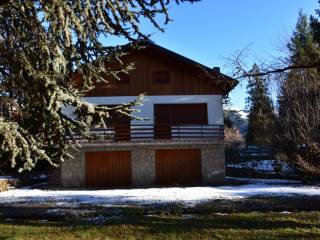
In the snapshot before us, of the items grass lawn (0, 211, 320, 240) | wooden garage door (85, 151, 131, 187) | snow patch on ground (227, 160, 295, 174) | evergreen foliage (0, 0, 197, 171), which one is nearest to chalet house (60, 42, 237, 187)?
wooden garage door (85, 151, 131, 187)

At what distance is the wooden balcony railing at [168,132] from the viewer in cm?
2592

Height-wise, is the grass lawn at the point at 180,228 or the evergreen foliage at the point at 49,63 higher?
the evergreen foliage at the point at 49,63

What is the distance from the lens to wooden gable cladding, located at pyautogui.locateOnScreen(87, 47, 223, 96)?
26922 mm

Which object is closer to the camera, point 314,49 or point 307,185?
point 314,49

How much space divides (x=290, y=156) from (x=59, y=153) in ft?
50.9

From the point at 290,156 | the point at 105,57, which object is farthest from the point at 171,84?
the point at 105,57

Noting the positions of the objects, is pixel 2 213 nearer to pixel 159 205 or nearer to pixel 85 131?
pixel 159 205

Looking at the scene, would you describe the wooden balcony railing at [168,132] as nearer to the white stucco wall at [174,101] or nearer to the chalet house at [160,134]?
the chalet house at [160,134]

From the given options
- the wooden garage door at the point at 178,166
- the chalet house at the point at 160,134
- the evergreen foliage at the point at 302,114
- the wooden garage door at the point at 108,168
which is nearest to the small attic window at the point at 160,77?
the chalet house at the point at 160,134

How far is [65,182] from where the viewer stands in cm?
2586

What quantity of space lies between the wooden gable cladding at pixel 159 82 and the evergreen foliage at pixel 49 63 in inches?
677

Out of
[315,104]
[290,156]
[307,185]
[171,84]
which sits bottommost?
[307,185]

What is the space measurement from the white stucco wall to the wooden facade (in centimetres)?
24

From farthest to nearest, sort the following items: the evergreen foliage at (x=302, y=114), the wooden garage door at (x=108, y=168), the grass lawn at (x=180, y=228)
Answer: the wooden garage door at (x=108, y=168), the evergreen foliage at (x=302, y=114), the grass lawn at (x=180, y=228)
